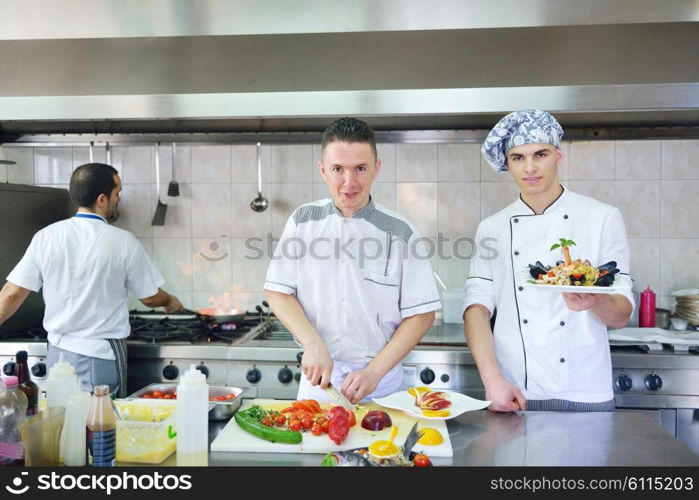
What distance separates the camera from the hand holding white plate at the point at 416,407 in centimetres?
181

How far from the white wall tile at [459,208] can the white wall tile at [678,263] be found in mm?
1218

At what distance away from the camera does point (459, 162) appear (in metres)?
3.91

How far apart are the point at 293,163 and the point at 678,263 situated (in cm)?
262

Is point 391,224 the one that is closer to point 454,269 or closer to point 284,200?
point 454,269

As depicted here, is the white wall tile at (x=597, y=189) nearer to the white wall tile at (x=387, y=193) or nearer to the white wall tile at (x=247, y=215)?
the white wall tile at (x=387, y=193)

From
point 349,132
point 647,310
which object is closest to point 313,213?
point 349,132

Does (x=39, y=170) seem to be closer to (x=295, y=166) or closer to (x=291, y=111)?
(x=295, y=166)

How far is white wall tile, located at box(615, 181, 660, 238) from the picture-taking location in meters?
3.80

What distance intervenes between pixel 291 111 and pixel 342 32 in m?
0.31

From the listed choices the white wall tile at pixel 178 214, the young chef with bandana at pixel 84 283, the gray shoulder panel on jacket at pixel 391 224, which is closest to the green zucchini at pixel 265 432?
the gray shoulder panel on jacket at pixel 391 224

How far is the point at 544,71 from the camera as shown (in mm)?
1905

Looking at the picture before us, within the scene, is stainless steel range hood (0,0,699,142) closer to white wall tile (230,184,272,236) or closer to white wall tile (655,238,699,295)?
white wall tile (230,184,272,236)
